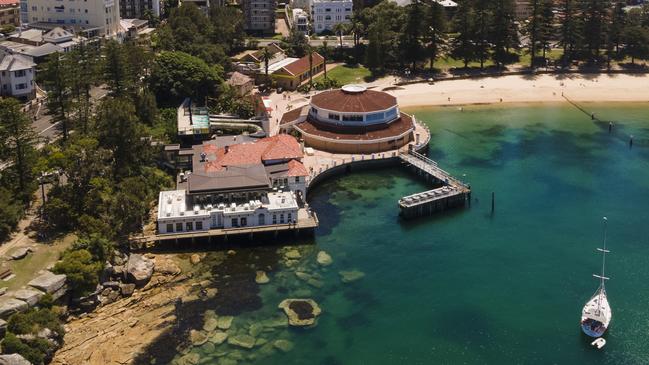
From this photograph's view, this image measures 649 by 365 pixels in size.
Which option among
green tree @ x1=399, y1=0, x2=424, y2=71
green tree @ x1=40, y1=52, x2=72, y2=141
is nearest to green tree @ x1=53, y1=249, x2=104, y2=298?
green tree @ x1=40, y1=52, x2=72, y2=141

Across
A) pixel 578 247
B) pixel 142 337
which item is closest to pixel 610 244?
pixel 578 247

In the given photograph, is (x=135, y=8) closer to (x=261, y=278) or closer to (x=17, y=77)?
(x=17, y=77)

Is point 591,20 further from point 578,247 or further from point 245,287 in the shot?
point 245,287

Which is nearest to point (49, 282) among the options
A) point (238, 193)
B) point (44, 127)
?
point (238, 193)

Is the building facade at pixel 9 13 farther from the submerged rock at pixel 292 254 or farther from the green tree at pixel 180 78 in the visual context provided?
the submerged rock at pixel 292 254

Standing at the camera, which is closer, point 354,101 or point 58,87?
point 58,87
